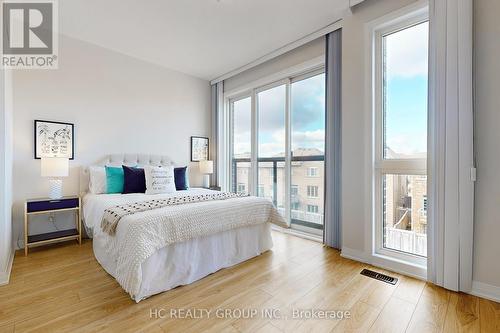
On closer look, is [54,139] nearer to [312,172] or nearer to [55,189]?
[55,189]

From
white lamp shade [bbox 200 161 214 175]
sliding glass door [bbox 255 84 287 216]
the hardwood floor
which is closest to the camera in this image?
the hardwood floor

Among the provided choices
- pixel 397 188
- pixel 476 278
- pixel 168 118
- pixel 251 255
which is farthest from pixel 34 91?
pixel 476 278

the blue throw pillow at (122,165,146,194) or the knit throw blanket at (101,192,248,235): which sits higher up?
the blue throw pillow at (122,165,146,194)

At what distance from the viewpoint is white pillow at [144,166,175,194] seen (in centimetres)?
309

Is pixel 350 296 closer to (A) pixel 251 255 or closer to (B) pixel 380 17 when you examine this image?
(A) pixel 251 255

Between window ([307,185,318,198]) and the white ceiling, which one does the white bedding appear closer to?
window ([307,185,318,198])

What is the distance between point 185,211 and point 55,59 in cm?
282

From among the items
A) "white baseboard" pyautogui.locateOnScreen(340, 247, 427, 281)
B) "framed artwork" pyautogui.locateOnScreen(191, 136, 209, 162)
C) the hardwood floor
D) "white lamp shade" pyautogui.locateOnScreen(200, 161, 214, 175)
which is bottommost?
the hardwood floor

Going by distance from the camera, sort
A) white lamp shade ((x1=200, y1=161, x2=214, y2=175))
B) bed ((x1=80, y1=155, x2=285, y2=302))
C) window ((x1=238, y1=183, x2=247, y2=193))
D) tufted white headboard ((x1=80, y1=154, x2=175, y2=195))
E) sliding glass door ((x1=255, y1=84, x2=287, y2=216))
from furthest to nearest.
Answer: window ((x1=238, y1=183, x2=247, y2=193)) < white lamp shade ((x1=200, y1=161, x2=214, y2=175)) < sliding glass door ((x1=255, y1=84, x2=287, y2=216)) < tufted white headboard ((x1=80, y1=154, x2=175, y2=195)) < bed ((x1=80, y1=155, x2=285, y2=302))

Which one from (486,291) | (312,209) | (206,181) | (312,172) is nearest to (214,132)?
(206,181)

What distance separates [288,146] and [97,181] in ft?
8.89

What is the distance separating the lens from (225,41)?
10.7 ft

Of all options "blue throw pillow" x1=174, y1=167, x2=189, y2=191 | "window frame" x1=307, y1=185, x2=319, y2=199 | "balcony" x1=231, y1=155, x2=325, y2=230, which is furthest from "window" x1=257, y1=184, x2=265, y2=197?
"blue throw pillow" x1=174, y1=167, x2=189, y2=191

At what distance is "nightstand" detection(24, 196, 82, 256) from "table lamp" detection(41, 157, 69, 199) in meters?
0.14
